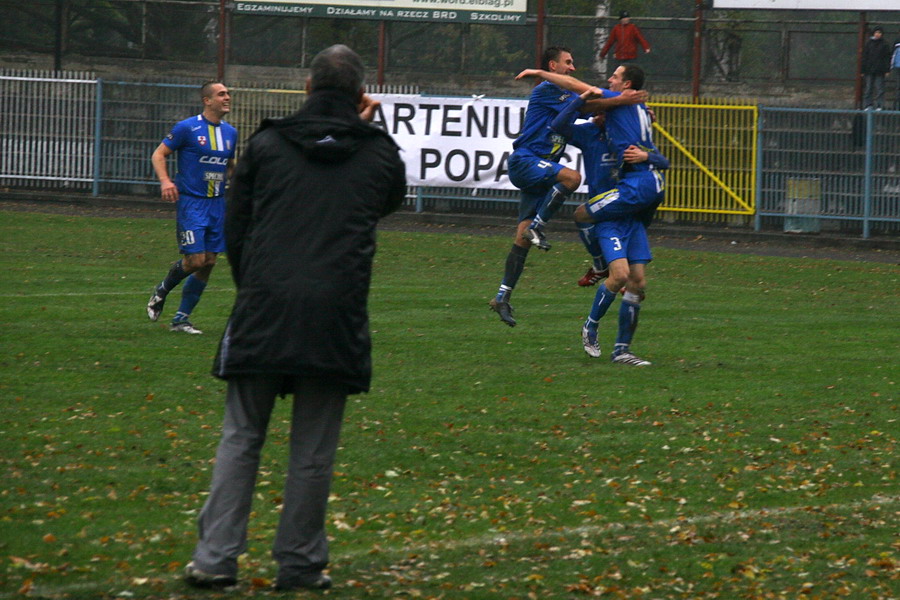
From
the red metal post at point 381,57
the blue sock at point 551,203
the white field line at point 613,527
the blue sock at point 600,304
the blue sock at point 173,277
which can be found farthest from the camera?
the red metal post at point 381,57

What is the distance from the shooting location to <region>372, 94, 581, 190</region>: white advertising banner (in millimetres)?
23531

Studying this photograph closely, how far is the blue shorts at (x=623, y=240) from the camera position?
1105cm

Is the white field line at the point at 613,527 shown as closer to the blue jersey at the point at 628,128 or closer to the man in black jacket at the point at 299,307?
the man in black jacket at the point at 299,307

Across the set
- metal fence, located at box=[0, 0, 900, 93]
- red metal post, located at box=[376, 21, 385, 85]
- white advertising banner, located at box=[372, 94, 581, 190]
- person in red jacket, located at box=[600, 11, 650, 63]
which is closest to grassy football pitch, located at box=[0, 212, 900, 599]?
white advertising banner, located at box=[372, 94, 581, 190]

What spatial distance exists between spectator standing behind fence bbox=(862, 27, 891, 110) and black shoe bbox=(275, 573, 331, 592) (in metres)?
21.5

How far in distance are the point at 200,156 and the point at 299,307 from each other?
7465mm

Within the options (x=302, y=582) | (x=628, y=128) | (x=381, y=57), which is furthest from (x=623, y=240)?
(x=381, y=57)

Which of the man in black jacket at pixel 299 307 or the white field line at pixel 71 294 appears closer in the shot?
the man in black jacket at pixel 299 307

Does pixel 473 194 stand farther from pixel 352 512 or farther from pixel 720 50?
pixel 352 512

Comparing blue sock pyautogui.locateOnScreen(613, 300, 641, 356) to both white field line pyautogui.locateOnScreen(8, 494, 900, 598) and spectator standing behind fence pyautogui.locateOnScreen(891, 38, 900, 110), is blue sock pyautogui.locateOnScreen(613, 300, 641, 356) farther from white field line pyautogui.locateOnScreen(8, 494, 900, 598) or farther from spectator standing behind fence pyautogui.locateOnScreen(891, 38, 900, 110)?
spectator standing behind fence pyautogui.locateOnScreen(891, 38, 900, 110)

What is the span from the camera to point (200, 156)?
12.3 m

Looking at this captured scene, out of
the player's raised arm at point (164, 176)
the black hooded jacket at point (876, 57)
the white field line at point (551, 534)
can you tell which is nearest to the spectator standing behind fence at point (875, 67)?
the black hooded jacket at point (876, 57)

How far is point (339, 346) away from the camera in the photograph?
5.23m

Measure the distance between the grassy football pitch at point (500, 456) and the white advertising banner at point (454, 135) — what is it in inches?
355
